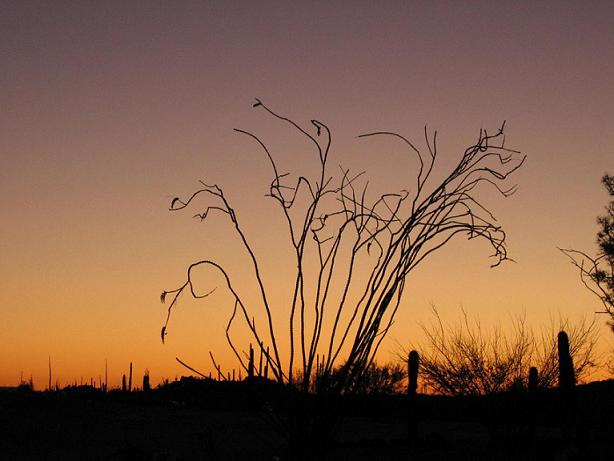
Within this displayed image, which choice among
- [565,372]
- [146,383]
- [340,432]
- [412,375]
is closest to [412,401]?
[412,375]

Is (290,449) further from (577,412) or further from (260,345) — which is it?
(577,412)

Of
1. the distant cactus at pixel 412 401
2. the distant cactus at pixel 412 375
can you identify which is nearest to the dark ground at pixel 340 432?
the distant cactus at pixel 412 401

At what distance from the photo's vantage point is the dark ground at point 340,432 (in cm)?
1125

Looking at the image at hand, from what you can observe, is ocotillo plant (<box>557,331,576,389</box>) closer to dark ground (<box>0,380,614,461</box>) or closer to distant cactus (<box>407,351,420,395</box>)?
dark ground (<box>0,380,614,461</box>)

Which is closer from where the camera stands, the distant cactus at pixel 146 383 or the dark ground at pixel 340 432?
the dark ground at pixel 340 432

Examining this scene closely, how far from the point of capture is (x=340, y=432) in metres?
17.4

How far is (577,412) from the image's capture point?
33.7ft

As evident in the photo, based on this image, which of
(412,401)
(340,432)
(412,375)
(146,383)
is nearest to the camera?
(412,401)

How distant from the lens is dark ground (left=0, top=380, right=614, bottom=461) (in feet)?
36.9

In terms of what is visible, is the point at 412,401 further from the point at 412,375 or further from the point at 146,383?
the point at 146,383

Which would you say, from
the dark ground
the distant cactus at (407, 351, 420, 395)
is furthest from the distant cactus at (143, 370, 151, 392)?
the distant cactus at (407, 351, 420, 395)

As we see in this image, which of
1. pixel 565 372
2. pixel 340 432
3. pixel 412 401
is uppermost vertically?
pixel 565 372

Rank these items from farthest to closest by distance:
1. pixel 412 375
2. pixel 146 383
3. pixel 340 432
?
pixel 146 383 → pixel 340 432 → pixel 412 375

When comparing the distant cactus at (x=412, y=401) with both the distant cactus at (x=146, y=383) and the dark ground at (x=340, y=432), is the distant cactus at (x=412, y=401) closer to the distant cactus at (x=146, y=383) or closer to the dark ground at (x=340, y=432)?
the dark ground at (x=340, y=432)
